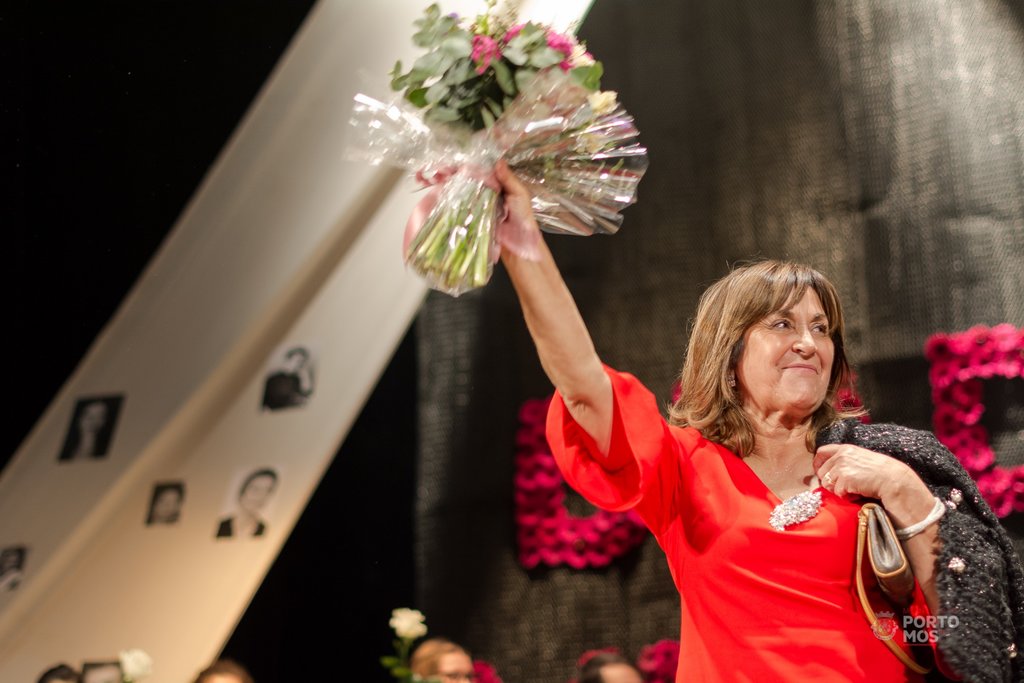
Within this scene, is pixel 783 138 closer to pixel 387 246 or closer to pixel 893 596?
pixel 387 246

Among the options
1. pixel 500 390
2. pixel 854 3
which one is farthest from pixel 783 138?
pixel 500 390

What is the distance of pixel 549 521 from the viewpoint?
10.6 ft

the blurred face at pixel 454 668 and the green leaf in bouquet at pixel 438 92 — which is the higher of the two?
the green leaf in bouquet at pixel 438 92

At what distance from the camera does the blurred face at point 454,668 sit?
3.02 meters

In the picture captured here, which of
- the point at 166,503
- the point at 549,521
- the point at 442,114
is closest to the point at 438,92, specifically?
the point at 442,114

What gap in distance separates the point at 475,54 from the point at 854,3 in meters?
1.96

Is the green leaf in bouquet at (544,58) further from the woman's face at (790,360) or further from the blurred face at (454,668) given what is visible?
the blurred face at (454,668)

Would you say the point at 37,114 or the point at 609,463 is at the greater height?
the point at 37,114

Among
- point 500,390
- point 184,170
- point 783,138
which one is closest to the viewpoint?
point 783,138

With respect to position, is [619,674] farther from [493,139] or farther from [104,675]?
[493,139]

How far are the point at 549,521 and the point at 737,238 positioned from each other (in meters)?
0.99

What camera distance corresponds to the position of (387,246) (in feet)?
11.6

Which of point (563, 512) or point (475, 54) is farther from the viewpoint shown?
point (563, 512)

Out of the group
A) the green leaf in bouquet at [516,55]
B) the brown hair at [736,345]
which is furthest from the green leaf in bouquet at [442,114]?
the brown hair at [736,345]
